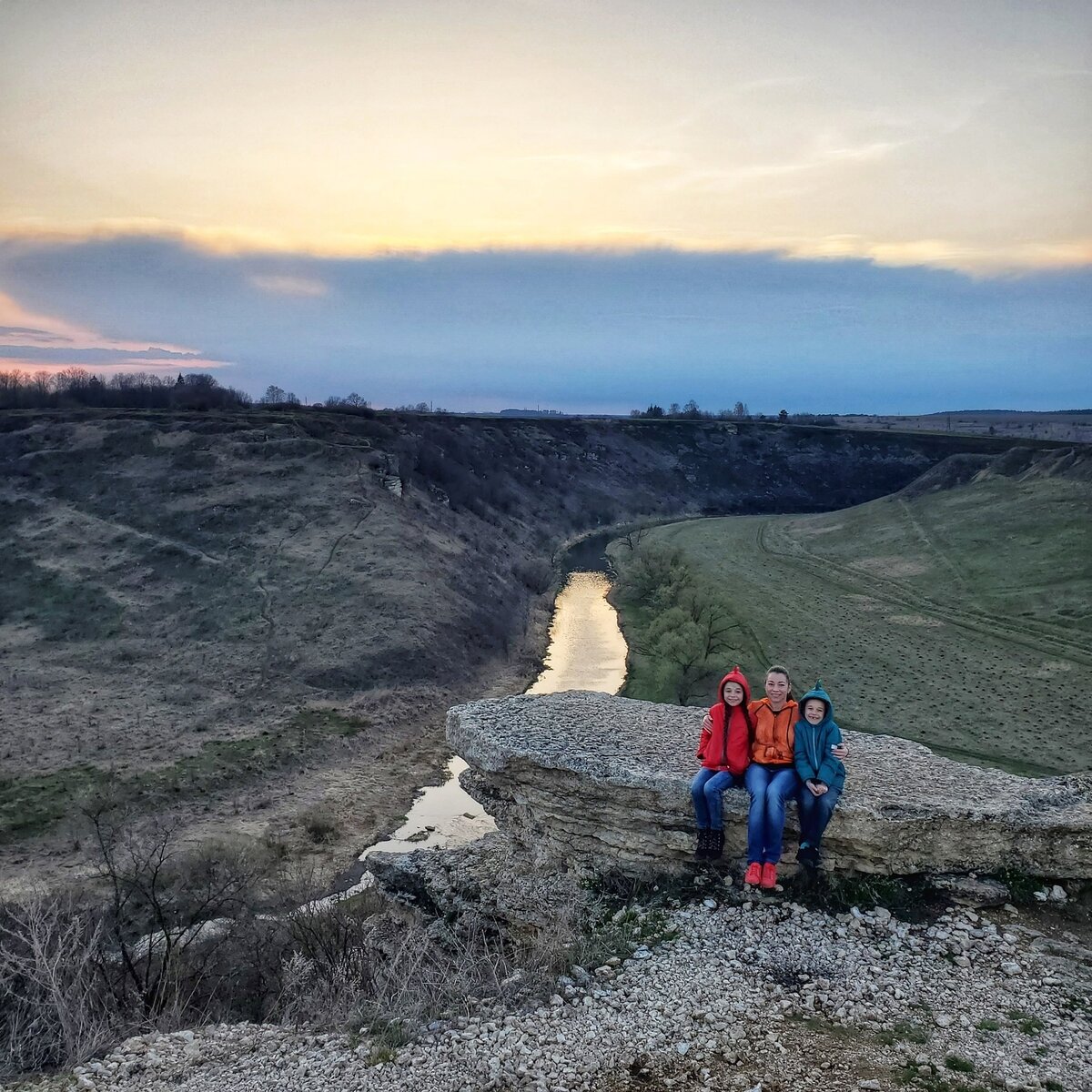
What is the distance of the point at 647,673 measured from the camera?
3562 centimetres

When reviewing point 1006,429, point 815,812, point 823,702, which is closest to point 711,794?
point 815,812

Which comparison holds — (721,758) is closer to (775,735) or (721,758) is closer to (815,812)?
(775,735)

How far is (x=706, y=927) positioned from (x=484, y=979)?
10.2ft

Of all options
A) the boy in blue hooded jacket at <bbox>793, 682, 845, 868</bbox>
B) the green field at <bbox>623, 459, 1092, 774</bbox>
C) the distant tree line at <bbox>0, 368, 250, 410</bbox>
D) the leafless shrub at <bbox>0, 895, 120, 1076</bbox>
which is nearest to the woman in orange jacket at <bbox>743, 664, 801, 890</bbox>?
the boy in blue hooded jacket at <bbox>793, 682, 845, 868</bbox>

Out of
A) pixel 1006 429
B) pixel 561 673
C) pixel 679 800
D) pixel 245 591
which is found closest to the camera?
pixel 679 800

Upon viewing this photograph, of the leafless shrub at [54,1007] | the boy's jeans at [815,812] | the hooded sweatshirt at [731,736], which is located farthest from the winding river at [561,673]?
the boy's jeans at [815,812]

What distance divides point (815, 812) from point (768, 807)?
71 centimetres

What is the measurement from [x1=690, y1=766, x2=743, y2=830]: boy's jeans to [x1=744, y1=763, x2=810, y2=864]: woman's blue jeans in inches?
16.1

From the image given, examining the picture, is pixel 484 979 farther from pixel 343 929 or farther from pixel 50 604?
pixel 50 604

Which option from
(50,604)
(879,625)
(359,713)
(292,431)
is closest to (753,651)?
(879,625)

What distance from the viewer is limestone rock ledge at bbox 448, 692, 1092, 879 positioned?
11.4 metres

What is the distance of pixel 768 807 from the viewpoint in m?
11.2

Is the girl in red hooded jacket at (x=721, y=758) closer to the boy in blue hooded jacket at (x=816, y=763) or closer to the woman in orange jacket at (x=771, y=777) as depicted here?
the woman in orange jacket at (x=771, y=777)

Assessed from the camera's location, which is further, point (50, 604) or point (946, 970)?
point (50, 604)
